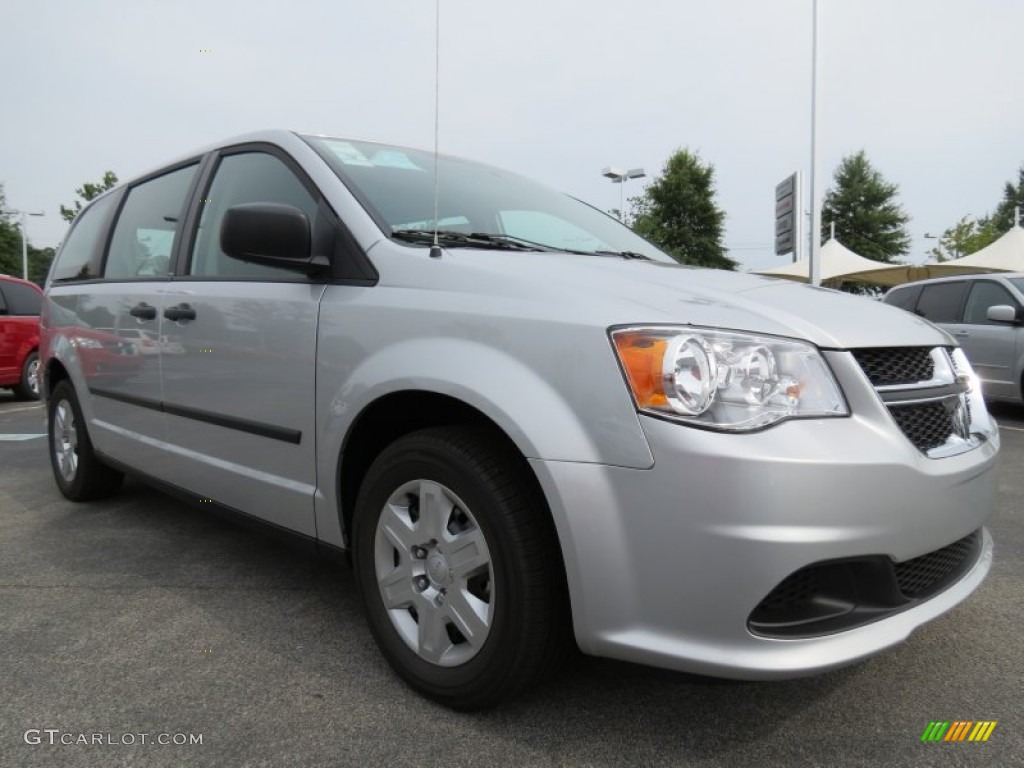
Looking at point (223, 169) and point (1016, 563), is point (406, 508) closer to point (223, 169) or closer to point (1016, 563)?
point (223, 169)

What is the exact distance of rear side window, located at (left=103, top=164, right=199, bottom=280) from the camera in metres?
3.01

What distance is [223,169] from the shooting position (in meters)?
2.79

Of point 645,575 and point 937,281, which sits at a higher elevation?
point 937,281

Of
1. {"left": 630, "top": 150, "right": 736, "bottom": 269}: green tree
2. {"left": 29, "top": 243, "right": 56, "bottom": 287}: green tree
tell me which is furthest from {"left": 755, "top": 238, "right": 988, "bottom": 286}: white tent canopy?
{"left": 29, "top": 243, "right": 56, "bottom": 287}: green tree

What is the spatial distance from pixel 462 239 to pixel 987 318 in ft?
23.2

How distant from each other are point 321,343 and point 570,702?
1190mm

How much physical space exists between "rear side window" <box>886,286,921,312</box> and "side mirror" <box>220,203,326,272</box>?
25.0ft

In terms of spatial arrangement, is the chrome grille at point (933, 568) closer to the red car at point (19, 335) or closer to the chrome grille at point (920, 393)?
the chrome grille at point (920, 393)

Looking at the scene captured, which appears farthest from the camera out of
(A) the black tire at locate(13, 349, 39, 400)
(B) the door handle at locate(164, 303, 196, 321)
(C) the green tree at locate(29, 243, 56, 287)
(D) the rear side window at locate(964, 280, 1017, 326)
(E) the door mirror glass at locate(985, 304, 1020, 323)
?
(C) the green tree at locate(29, 243, 56, 287)

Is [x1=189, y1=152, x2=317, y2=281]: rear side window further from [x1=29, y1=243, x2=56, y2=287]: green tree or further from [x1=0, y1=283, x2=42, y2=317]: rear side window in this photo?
[x1=29, y1=243, x2=56, y2=287]: green tree

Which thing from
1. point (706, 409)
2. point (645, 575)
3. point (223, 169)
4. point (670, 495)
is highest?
point (223, 169)

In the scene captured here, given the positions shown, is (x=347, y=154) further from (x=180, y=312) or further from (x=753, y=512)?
(x=753, y=512)

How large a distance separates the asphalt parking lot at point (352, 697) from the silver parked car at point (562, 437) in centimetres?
16

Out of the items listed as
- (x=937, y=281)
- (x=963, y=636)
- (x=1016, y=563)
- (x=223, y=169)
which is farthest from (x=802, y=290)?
(x=937, y=281)
